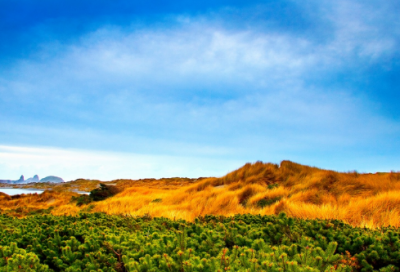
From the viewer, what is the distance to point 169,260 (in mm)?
2236

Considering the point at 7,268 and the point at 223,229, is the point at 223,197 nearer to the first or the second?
the point at 223,229

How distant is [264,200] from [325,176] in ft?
13.3

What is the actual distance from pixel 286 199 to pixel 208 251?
5533 mm

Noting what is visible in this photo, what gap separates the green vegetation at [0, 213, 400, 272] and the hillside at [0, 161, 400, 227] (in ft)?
7.84

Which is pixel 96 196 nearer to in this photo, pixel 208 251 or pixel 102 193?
pixel 102 193

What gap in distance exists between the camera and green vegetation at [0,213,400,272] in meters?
2.22

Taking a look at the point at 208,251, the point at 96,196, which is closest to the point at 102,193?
the point at 96,196

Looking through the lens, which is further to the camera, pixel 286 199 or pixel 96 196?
pixel 96 196

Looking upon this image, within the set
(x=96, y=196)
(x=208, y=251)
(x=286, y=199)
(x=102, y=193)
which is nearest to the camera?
(x=208, y=251)

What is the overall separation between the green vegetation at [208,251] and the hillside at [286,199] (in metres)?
2.39

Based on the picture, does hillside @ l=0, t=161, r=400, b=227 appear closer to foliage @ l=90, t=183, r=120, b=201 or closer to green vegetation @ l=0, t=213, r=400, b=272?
foliage @ l=90, t=183, r=120, b=201

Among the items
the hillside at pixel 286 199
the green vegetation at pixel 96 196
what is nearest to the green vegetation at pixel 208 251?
the hillside at pixel 286 199

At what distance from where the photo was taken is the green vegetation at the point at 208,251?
2.22 m

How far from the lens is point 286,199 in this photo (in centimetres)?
773
